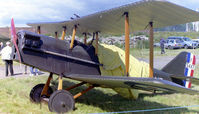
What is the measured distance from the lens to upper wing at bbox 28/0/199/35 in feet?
13.5

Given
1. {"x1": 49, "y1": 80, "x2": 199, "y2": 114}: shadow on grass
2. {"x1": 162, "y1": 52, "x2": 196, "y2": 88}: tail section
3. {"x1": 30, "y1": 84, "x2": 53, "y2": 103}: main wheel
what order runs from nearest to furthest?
{"x1": 49, "y1": 80, "x2": 199, "y2": 114}: shadow on grass → {"x1": 30, "y1": 84, "x2": 53, "y2": 103}: main wheel → {"x1": 162, "y1": 52, "x2": 196, "y2": 88}: tail section

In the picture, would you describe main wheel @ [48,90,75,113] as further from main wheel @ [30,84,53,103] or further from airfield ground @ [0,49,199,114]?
main wheel @ [30,84,53,103]

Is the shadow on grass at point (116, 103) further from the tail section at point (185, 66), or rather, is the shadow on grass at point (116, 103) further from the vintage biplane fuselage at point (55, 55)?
the tail section at point (185, 66)

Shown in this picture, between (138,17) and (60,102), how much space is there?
2.66 m

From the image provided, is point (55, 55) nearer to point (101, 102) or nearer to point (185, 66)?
point (101, 102)

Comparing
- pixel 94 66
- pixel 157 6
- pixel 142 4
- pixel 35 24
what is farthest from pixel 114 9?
pixel 35 24

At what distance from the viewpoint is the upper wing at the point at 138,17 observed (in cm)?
412

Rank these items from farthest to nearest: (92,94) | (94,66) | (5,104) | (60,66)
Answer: (92,94), (94,66), (60,66), (5,104)

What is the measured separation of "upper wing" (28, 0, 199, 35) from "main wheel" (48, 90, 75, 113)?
1836mm

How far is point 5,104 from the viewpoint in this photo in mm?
4375

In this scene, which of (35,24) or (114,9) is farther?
(35,24)

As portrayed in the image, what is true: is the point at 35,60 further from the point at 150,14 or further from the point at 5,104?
the point at 150,14

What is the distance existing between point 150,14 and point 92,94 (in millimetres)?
3285

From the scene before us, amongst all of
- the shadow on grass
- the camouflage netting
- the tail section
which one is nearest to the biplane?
the camouflage netting
